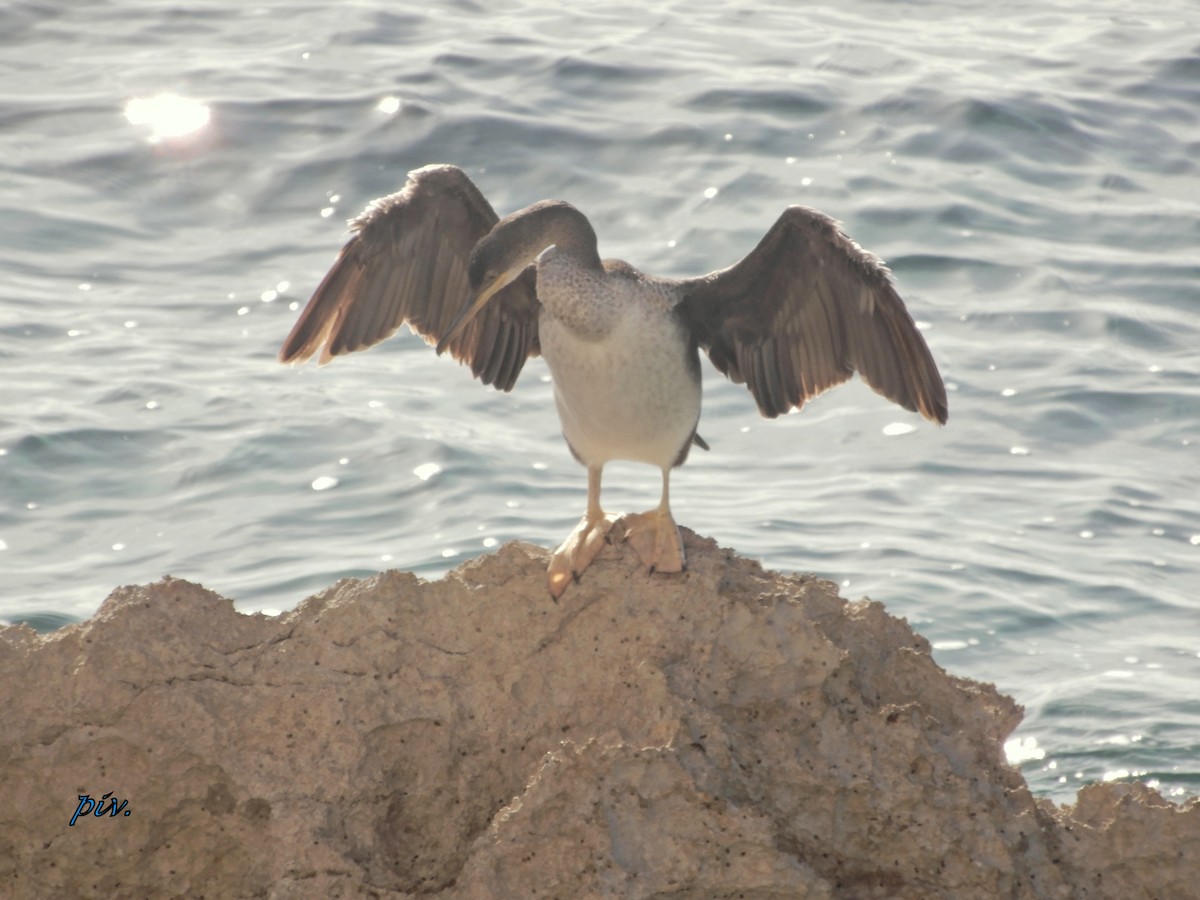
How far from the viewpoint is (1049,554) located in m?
9.23

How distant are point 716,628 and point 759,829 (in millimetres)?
703

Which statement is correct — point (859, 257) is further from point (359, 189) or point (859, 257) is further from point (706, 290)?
point (359, 189)

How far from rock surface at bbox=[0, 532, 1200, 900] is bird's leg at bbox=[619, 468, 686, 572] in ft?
0.55

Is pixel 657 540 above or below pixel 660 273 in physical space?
above

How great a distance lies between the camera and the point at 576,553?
4969 mm

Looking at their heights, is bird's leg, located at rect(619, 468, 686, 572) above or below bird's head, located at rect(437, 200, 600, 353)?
below

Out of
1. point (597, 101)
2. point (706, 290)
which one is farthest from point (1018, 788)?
point (597, 101)

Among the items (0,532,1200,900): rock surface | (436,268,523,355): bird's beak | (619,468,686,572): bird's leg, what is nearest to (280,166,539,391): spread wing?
(436,268,523,355): bird's beak

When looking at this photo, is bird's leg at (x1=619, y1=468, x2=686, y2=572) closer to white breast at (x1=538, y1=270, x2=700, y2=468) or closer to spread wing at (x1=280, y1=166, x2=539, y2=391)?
white breast at (x1=538, y1=270, x2=700, y2=468)

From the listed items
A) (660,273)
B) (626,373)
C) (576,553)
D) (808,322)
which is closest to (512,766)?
(576,553)

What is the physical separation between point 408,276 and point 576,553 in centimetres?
178

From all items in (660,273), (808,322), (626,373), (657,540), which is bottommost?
(660,273)

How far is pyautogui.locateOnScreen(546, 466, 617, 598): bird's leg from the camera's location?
4.81 meters
